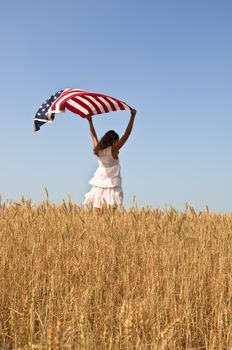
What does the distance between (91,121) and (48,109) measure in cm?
91

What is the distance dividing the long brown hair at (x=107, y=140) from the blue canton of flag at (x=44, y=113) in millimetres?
1451

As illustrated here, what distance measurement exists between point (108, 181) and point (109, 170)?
0.47 ft

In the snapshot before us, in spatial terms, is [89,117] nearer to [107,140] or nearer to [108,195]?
[107,140]

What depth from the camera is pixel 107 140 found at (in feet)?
19.4

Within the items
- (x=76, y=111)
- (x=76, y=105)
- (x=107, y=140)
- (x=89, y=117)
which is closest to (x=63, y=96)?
(x=76, y=105)

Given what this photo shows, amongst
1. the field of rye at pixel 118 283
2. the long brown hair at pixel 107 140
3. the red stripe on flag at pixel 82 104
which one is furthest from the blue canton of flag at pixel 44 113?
the field of rye at pixel 118 283

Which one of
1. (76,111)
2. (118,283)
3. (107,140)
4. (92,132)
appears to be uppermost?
(76,111)

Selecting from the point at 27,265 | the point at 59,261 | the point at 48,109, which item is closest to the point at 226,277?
the point at 59,261

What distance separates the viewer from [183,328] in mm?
2330

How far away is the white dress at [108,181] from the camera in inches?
232

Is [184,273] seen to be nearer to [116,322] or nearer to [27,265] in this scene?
[116,322]

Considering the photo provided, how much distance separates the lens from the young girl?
5875 millimetres

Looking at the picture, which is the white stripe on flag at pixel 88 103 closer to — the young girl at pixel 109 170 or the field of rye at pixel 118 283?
the young girl at pixel 109 170

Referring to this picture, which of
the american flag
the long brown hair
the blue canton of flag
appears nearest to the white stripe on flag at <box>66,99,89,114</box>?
the american flag
